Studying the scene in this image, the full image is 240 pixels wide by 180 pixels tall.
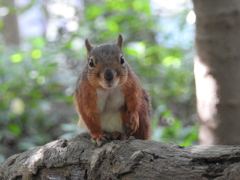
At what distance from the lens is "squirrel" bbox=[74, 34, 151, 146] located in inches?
81.4

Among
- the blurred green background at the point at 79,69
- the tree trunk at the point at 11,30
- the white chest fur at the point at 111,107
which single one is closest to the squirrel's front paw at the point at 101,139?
the white chest fur at the point at 111,107

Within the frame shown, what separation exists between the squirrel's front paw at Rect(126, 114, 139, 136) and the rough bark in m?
0.28

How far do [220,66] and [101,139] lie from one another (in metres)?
0.92

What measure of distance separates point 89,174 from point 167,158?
19.0 inches

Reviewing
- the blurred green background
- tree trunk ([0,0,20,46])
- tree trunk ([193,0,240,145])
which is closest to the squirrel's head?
tree trunk ([193,0,240,145])

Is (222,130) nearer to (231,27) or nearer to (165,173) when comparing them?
(231,27)

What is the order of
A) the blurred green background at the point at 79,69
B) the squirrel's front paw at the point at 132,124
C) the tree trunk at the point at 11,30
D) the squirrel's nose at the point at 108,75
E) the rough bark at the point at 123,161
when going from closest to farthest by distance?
1. the rough bark at the point at 123,161
2. the squirrel's nose at the point at 108,75
3. the squirrel's front paw at the point at 132,124
4. the blurred green background at the point at 79,69
5. the tree trunk at the point at 11,30

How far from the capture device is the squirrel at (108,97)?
2066mm

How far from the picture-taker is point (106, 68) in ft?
6.69

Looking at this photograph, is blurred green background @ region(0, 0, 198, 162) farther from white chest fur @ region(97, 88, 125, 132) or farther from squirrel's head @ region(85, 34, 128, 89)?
squirrel's head @ region(85, 34, 128, 89)

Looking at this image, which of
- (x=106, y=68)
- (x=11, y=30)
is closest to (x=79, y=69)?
(x=106, y=68)

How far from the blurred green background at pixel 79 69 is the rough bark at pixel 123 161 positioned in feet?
5.01

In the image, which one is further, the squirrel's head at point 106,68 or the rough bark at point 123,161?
the squirrel's head at point 106,68

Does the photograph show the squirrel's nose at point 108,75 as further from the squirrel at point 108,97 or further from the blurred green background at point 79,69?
the blurred green background at point 79,69
